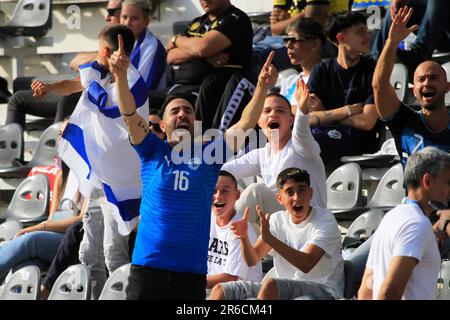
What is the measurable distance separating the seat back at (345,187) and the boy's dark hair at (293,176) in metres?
1.31

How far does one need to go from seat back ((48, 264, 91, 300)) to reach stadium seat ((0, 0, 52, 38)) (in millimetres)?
4800

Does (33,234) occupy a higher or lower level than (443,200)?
lower

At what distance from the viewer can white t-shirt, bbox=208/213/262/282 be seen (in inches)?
279

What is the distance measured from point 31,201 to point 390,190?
Result: 9.88ft

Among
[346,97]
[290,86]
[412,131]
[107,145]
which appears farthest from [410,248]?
[290,86]

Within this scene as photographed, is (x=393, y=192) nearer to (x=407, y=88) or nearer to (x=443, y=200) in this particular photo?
(x=407, y=88)

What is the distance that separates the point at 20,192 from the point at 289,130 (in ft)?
9.13

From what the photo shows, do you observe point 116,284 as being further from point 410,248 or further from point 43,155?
point 43,155

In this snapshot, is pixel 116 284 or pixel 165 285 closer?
pixel 165 285

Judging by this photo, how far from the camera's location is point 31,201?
31.4 feet

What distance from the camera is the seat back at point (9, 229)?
8.92 meters

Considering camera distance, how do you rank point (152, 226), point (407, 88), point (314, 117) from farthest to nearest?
point (407, 88) < point (314, 117) < point (152, 226)

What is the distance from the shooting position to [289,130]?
25.5 feet
